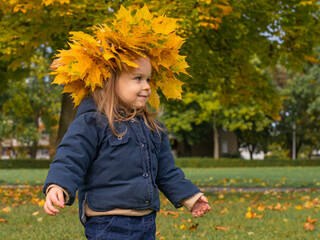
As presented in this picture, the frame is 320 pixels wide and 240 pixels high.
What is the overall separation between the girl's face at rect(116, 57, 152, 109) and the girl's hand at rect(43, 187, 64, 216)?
2.37 feet

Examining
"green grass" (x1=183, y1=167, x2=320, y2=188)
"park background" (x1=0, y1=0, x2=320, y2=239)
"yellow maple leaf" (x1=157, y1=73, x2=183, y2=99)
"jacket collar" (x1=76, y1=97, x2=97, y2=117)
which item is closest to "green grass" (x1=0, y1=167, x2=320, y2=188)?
"green grass" (x1=183, y1=167, x2=320, y2=188)

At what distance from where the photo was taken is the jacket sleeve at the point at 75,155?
236 centimetres

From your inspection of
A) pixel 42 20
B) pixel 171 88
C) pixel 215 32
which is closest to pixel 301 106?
pixel 215 32

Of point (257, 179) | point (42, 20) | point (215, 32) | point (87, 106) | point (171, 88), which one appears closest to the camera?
point (87, 106)

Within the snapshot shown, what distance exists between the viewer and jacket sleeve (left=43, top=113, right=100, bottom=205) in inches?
92.9

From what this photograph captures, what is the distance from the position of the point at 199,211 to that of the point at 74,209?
467 centimetres

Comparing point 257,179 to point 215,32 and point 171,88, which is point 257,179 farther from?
point 171,88

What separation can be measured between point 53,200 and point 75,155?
11.8 inches

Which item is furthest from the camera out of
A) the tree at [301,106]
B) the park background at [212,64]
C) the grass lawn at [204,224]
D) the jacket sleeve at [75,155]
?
the tree at [301,106]

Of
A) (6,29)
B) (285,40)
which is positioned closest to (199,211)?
(6,29)

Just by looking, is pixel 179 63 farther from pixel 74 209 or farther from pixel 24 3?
pixel 24 3

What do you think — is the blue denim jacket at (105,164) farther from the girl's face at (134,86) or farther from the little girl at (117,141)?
the girl's face at (134,86)

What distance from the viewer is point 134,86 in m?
2.68

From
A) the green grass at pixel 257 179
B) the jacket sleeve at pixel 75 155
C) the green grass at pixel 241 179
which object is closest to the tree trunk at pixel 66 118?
the green grass at pixel 241 179
